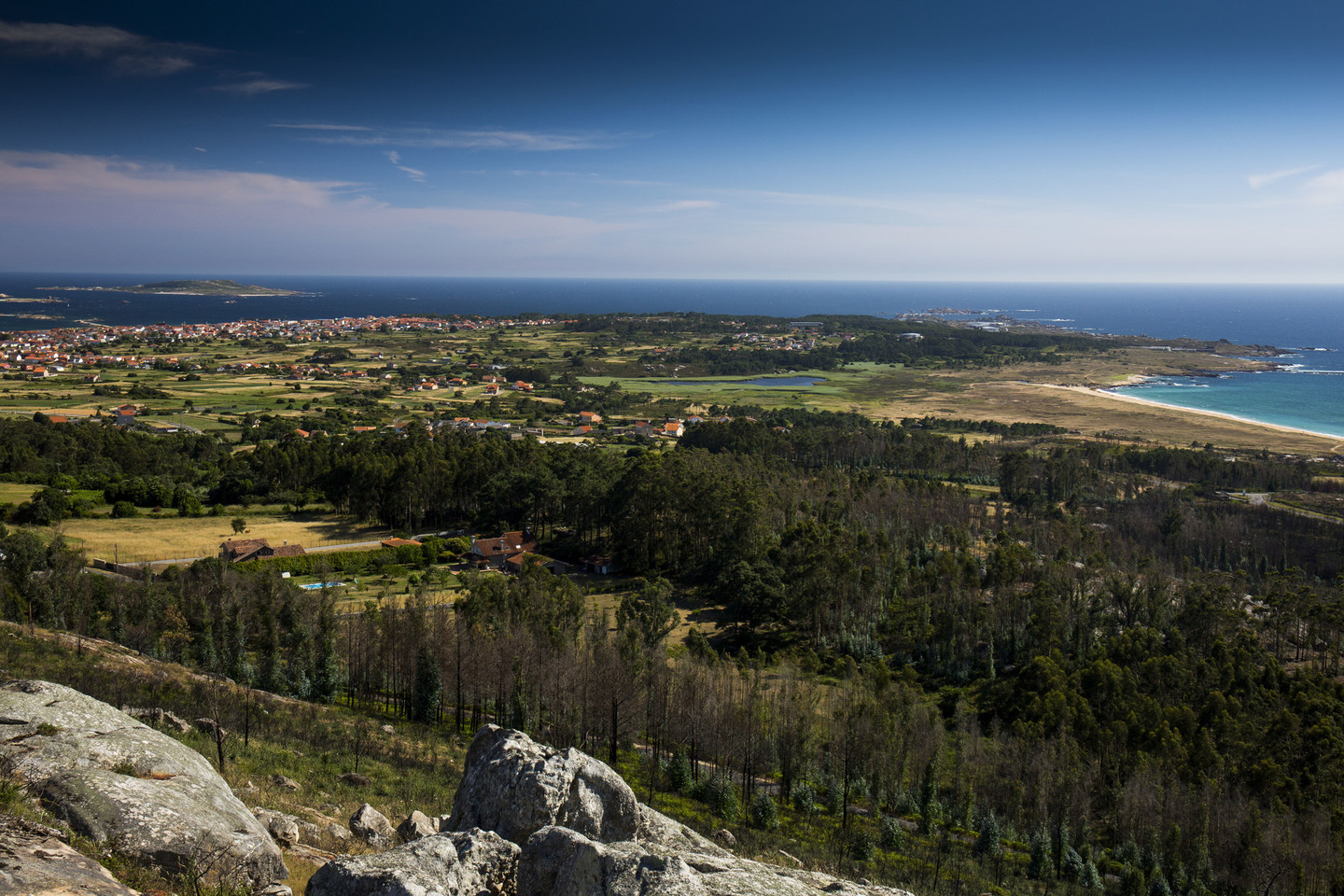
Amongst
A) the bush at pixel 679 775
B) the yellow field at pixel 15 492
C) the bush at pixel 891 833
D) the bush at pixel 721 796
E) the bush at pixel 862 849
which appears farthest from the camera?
the yellow field at pixel 15 492

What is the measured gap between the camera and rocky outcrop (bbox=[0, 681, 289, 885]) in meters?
8.25

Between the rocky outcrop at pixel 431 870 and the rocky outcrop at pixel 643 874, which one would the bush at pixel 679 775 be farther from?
the rocky outcrop at pixel 643 874

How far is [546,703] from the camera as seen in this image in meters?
23.9

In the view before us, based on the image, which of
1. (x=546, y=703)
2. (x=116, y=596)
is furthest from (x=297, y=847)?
(x=116, y=596)

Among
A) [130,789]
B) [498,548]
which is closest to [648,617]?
[498,548]

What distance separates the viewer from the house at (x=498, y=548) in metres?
43.5

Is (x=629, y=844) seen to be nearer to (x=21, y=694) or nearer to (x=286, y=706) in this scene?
(x=21, y=694)

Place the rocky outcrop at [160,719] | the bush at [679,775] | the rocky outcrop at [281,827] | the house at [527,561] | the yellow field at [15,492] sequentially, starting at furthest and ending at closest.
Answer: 1. the yellow field at [15,492]
2. the house at [527,561]
3. the bush at [679,775]
4. the rocky outcrop at [160,719]
5. the rocky outcrop at [281,827]

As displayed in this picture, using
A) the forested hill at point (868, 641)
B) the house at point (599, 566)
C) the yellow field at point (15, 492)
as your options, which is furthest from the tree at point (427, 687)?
the yellow field at point (15, 492)

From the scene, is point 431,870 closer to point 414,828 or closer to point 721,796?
point 414,828

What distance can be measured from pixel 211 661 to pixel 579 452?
35.1 metres

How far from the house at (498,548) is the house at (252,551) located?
367 inches

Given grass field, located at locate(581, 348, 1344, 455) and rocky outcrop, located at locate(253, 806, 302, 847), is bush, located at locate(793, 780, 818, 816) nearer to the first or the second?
rocky outcrop, located at locate(253, 806, 302, 847)

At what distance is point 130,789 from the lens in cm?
874
